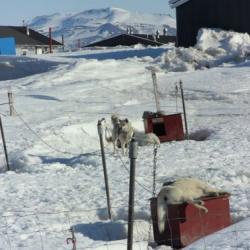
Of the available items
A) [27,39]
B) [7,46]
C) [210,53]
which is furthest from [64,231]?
[27,39]

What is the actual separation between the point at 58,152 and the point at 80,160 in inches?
54.1

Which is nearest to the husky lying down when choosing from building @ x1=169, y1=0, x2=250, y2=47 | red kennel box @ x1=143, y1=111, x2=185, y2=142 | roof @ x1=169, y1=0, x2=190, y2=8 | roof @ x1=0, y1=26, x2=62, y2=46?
red kennel box @ x1=143, y1=111, x2=185, y2=142

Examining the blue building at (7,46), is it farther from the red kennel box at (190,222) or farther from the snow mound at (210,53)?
the red kennel box at (190,222)

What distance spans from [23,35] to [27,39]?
1356 mm

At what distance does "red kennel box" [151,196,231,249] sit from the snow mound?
1651cm

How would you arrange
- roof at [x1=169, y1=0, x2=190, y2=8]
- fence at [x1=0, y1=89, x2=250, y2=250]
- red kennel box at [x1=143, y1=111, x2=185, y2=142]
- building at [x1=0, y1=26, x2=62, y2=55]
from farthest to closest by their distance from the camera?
building at [x1=0, y1=26, x2=62, y2=55] → roof at [x1=169, y1=0, x2=190, y2=8] → red kennel box at [x1=143, y1=111, x2=185, y2=142] → fence at [x1=0, y1=89, x2=250, y2=250]

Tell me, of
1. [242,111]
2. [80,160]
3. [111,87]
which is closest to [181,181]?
[80,160]

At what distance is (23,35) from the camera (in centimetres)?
6081

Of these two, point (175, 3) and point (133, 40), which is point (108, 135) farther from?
point (133, 40)

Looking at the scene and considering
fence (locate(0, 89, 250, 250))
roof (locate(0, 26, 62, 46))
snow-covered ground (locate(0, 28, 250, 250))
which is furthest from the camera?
roof (locate(0, 26, 62, 46))

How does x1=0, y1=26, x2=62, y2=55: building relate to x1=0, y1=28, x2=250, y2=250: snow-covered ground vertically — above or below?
above

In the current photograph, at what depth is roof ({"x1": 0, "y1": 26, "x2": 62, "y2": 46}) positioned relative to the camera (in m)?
59.0

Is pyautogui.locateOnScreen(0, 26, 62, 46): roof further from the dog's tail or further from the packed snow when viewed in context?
the dog's tail

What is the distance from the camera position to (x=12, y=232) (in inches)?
299
